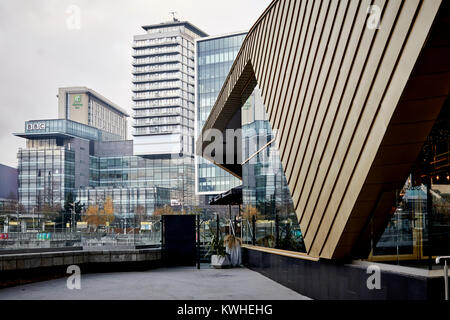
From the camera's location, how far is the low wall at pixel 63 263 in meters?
11.0

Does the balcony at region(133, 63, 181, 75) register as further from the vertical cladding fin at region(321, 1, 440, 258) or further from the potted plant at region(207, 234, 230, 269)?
the vertical cladding fin at region(321, 1, 440, 258)

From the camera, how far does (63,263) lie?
12.8 meters

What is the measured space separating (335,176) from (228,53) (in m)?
88.2

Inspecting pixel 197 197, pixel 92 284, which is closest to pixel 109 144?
pixel 197 197

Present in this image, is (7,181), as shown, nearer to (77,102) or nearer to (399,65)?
(77,102)

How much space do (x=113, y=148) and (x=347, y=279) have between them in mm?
114320

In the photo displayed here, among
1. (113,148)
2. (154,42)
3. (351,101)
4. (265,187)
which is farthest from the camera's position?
(154,42)

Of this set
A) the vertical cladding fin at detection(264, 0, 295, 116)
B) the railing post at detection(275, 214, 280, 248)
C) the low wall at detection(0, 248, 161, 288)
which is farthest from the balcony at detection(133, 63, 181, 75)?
the vertical cladding fin at detection(264, 0, 295, 116)

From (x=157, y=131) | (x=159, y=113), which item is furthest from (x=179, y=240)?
(x=159, y=113)
